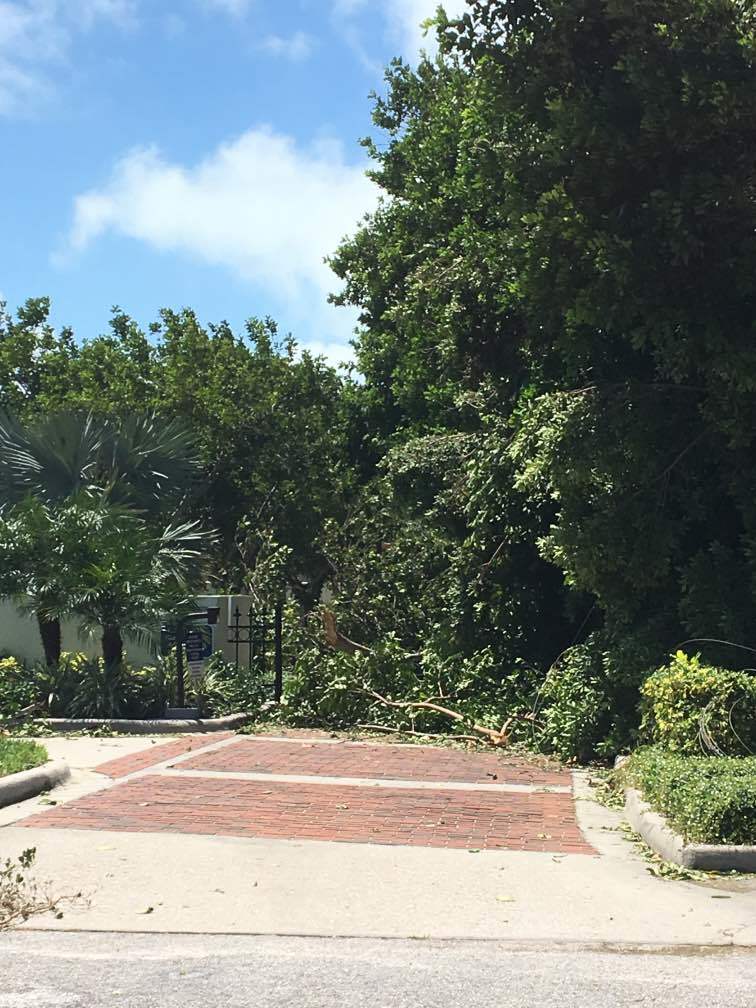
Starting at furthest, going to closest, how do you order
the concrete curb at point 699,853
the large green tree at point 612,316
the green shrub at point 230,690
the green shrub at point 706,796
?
the green shrub at point 230,690
the large green tree at point 612,316
the green shrub at point 706,796
the concrete curb at point 699,853

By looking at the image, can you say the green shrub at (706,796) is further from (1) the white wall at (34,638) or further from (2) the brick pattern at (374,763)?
(1) the white wall at (34,638)

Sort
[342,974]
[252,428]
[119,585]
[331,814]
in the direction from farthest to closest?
1. [252,428]
2. [119,585]
3. [331,814]
4. [342,974]

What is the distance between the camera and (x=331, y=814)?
28.5 feet

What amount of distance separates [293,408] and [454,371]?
13.5 m

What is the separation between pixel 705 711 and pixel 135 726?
7975mm

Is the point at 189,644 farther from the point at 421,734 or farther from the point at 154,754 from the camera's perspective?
the point at 154,754

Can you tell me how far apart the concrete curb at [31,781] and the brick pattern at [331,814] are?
1.80 ft

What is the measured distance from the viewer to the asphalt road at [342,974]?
4.52 meters

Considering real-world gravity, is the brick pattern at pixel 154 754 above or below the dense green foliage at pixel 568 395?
below

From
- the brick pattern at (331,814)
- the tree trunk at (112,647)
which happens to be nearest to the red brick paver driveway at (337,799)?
the brick pattern at (331,814)

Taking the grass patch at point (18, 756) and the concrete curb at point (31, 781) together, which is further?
the grass patch at point (18, 756)

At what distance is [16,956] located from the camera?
5.09m

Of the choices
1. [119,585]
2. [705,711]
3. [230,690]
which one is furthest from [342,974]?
[230,690]

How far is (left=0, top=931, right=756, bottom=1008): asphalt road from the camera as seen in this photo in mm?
4520
